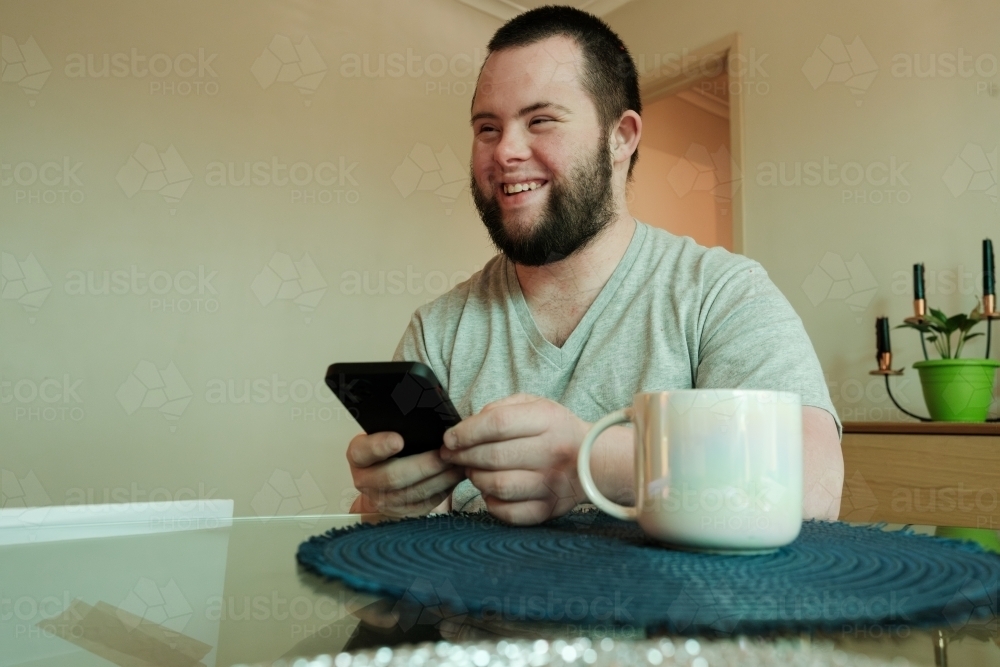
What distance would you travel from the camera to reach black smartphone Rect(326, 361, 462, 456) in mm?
598

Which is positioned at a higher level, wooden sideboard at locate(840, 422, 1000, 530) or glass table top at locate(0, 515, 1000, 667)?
glass table top at locate(0, 515, 1000, 667)

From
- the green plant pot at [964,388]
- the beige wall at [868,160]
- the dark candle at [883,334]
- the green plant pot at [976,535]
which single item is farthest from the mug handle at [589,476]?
the beige wall at [868,160]

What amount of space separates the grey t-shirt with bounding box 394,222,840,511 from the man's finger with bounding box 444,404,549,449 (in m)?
0.31

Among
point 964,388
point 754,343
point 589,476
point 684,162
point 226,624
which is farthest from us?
point 684,162

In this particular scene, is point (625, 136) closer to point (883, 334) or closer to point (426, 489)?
point (426, 489)

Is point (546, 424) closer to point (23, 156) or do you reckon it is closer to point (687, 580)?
point (687, 580)

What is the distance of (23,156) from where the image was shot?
225cm

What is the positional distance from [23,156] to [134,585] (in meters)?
2.26

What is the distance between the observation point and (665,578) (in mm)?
390

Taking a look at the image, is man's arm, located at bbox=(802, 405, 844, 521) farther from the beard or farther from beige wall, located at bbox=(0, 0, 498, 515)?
beige wall, located at bbox=(0, 0, 498, 515)

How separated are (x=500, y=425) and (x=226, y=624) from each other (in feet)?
0.98

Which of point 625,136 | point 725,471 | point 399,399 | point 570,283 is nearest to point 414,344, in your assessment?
point 570,283

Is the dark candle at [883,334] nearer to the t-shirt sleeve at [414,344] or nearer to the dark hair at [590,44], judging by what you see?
the dark hair at [590,44]

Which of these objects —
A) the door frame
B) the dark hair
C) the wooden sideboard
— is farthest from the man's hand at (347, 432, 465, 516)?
the door frame
